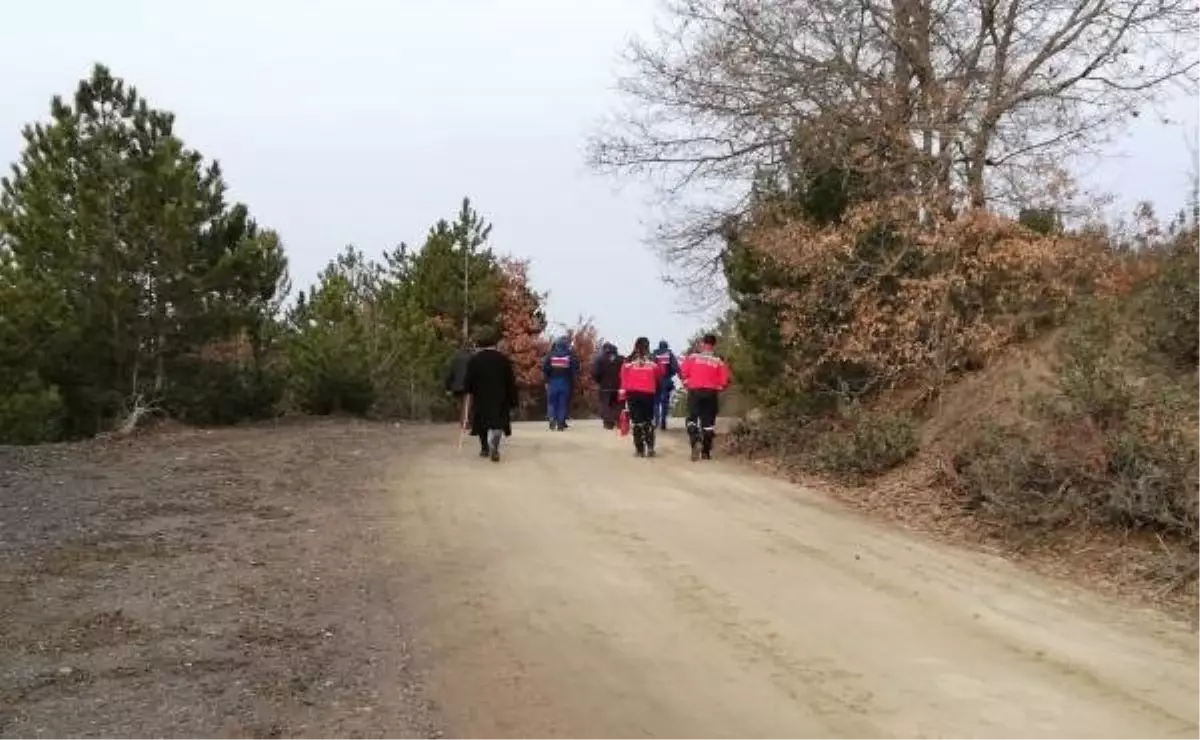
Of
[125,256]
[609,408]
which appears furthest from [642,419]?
[125,256]

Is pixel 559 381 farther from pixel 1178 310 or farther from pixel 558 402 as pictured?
pixel 1178 310

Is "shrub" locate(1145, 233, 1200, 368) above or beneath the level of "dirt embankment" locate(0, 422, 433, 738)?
above

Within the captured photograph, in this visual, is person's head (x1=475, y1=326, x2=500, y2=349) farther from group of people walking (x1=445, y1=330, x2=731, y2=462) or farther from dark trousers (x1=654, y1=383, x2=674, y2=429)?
dark trousers (x1=654, y1=383, x2=674, y2=429)

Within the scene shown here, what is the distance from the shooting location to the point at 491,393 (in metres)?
15.5

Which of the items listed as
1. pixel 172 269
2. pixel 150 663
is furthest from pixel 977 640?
pixel 172 269

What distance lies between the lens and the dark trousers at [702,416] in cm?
1603

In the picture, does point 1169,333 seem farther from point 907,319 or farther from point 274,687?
point 274,687

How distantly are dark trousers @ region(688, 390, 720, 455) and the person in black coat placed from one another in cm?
250

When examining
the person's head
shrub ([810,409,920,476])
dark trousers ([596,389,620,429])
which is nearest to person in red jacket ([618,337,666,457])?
the person's head

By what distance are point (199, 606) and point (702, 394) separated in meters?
9.29

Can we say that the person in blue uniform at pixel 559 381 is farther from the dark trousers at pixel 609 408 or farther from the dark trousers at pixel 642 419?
the dark trousers at pixel 642 419

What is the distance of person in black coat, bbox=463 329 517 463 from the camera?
15.5m

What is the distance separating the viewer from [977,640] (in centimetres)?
717

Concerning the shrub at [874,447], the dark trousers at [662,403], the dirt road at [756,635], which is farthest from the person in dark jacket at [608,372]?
the dirt road at [756,635]
